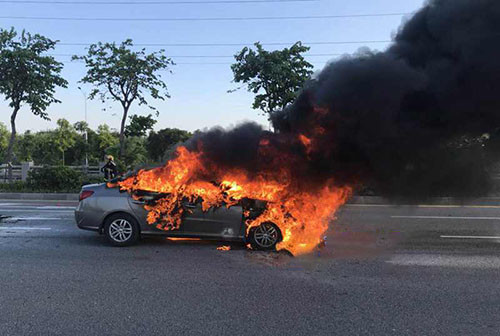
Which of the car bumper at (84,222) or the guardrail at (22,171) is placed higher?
the guardrail at (22,171)

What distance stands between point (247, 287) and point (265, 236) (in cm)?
185

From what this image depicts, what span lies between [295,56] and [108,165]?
343 inches

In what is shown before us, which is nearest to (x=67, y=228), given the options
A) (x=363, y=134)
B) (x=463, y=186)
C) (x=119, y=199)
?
(x=119, y=199)

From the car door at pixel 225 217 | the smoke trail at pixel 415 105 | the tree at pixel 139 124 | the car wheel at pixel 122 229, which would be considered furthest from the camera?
the tree at pixel 139 124

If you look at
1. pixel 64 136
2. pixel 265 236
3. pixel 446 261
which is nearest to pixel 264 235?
pixel 265 236

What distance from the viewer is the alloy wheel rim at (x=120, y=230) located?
6.45 meters

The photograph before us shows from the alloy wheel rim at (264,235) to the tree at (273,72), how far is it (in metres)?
9.63

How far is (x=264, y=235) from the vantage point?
6328 millimetres

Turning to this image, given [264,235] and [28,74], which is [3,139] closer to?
[28,74]

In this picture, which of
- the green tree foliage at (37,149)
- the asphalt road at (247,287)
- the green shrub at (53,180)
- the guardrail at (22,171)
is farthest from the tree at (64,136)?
the asphalt road at (247,287)

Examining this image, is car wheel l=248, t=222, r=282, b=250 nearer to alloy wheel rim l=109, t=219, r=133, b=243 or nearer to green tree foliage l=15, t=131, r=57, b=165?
alloy wheel rim l=109, t=219, r=133, b=243

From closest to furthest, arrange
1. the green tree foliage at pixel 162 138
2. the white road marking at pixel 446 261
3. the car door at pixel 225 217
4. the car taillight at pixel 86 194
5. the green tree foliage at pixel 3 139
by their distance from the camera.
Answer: the white road marking at pixel 446 261 < the car door at pixel 225 217 < the car taillight at pixel 86 194 < the green tree foliage at pixel 162 138 < the green tree foliage at pixel 3 139

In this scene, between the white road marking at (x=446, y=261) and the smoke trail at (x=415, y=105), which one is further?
the smoke trail at (x=415, y=105)

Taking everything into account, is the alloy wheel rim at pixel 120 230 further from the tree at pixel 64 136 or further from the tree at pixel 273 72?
the tree at pixel 64 136
